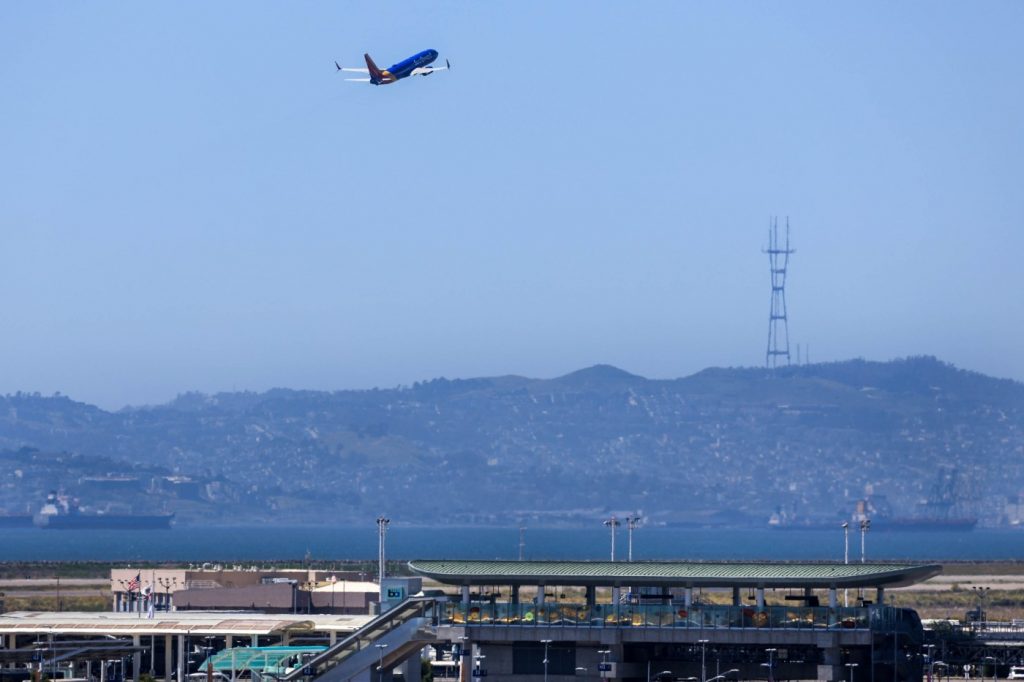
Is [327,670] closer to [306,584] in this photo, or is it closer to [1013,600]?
[306,584]

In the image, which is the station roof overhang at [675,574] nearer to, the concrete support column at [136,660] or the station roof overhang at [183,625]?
the concrete support column at [136,660]

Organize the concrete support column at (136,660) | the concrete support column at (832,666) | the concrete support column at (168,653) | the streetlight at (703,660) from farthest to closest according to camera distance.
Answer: the concrete support column at (168,653)
the concrete support column at (136,660)
the streetlight at (703,660)
the concrete support column at (832,666)

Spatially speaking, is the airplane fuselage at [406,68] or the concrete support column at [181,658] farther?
the airplane fuselage at [406,68]

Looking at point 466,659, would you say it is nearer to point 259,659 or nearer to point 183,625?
point 259,659

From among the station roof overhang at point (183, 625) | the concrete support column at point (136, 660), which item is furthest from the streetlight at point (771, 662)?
the concrete support column at point (136, 660)

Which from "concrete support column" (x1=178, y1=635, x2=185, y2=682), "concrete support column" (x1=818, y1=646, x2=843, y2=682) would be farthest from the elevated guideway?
"concrete support column" (x1=178, y1=635, x2=185, y2=682)

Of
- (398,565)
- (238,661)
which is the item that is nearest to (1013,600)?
(398,565)
